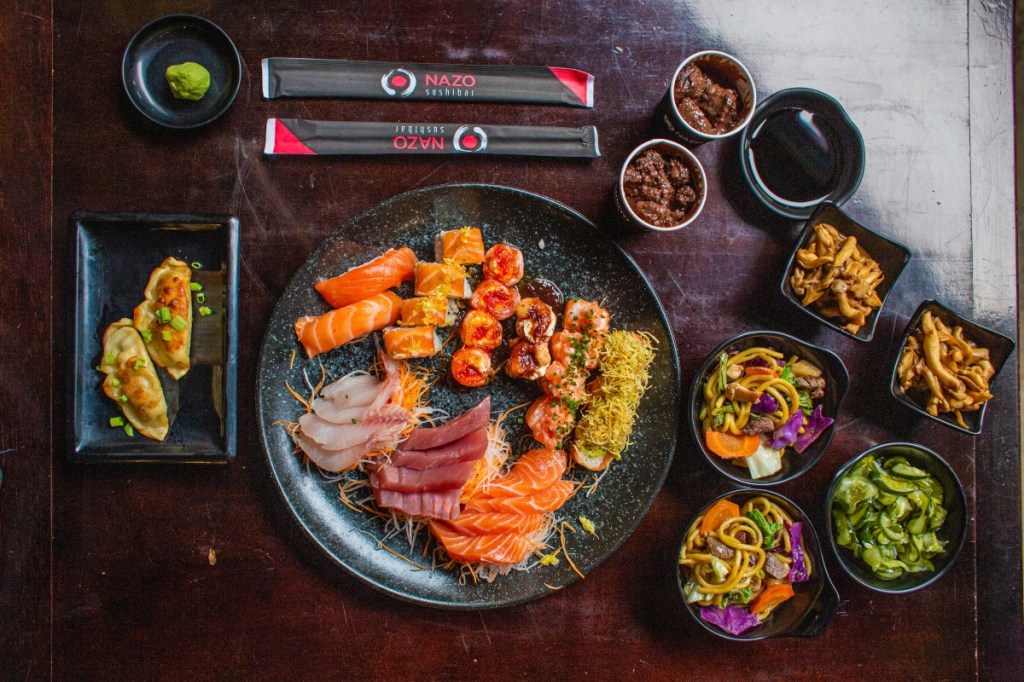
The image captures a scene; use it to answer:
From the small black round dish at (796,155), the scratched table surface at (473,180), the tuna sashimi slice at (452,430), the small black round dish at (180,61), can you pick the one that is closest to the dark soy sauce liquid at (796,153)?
the small black round dish at (796,155)

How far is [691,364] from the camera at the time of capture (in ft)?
9.61

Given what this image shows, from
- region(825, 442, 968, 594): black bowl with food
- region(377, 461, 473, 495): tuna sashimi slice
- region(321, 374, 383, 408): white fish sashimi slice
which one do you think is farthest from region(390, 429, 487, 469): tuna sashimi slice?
region(825, 442, 968, 594): black bowl with food

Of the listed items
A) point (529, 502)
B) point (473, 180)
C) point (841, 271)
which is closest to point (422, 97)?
point (473, 180)

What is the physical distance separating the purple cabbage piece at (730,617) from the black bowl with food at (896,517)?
46cm

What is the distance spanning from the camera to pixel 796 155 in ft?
9.39

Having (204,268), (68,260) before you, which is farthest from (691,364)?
(68,260)

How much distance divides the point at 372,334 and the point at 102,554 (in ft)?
4.81

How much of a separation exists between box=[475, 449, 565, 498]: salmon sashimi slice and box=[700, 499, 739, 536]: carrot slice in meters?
0.63

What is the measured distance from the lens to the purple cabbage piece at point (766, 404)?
2709 millimetres

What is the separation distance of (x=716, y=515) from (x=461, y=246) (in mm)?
1542

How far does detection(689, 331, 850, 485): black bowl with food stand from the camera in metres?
2.71

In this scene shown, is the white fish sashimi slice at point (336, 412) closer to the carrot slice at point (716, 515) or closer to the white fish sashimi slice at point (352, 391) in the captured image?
the white fish sashimi slice at point (352, 391)

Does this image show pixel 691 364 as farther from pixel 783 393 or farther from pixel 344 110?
pixel 344 110

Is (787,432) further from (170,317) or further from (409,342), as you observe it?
(170,317)
